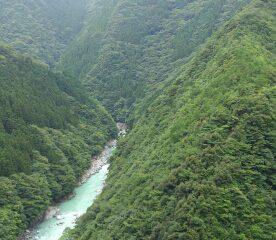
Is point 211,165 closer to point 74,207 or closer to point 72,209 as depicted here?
point 72,209

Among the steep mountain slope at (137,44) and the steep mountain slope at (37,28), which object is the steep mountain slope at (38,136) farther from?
the steep mountain slope at (37,28)

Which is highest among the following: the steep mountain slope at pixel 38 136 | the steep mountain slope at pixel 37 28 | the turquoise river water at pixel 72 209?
the steep mountain slope at pixel 37 28

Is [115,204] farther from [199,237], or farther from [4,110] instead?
[4,110]

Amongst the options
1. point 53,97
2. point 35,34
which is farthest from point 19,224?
point 35,34

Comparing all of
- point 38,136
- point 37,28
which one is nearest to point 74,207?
point 38,136

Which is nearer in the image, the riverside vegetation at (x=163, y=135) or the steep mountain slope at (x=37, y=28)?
the riverside vegetation at (x=163, y=135)

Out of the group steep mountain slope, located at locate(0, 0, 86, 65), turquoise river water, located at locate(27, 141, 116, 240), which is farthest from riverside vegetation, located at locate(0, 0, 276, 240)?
steep mountain slope, located at locate(0, 0, 86, 65)

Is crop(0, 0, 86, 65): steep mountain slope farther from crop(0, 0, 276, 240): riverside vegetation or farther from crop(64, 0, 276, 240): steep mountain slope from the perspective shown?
crop(64, 0, 276, 240): steep mountain slope

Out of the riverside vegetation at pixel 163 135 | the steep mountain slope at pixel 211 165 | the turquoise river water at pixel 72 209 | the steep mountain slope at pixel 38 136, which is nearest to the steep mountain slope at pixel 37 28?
the riverside vegetation at pixel 163 135
